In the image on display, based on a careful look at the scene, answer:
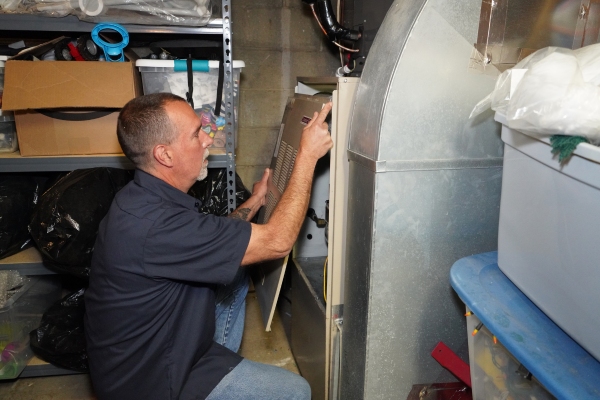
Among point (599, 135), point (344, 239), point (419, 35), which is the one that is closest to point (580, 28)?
point (419, 35)

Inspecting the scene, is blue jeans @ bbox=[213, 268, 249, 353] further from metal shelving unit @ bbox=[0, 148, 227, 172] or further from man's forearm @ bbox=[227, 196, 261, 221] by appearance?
metal shelving unit @ bbox=[0, 148, 227, 172]

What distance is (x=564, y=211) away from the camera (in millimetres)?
731

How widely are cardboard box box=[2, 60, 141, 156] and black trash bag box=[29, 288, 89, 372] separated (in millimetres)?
717

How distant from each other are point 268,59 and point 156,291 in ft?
5.11

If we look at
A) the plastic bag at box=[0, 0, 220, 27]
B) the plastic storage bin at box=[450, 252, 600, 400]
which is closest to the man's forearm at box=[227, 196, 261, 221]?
the plastic bag at box=[0, 0, 220, 27]

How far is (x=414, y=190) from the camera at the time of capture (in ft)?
3.66

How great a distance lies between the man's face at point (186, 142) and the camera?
4.49 feet

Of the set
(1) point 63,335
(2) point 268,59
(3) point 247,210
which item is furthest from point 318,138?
(1) point 63,335

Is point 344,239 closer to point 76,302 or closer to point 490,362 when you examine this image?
point 490,362

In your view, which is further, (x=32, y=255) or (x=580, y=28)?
(x=32, y=255)

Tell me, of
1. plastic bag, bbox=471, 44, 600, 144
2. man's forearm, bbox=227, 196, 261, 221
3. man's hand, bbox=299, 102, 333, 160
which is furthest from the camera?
man's forearm, bbox=227, 196, 261, 221

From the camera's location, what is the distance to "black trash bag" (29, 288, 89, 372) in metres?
1.92

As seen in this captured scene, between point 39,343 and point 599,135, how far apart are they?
7.02 feet

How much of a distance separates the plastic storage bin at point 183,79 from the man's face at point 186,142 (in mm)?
258
